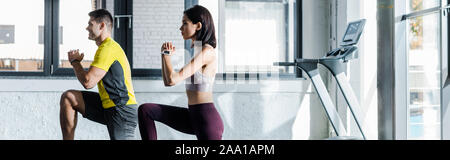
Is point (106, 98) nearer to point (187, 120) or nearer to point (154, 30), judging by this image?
point (187, 120)

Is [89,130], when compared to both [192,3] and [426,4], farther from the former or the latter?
[426,4]

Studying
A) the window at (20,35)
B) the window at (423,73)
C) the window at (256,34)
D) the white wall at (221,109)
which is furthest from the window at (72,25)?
the window at (423,73)

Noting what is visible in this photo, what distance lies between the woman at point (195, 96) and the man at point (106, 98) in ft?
0.55

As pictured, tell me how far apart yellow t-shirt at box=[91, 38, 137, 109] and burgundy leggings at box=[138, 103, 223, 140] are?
0.21m

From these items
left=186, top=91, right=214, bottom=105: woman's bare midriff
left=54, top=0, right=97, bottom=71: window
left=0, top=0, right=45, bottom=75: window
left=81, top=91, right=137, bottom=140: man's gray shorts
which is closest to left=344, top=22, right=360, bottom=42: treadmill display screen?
left=186, top=91, right=214, bottom=105: woman's bare midriff

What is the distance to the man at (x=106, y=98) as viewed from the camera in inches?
85.5

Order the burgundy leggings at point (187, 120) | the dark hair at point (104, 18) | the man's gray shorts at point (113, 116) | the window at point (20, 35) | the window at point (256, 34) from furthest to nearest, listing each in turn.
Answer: the window at point (256, 34)
the window at point (20, 35)
the dark hair at point (104, 18)
the man's gray shorts at point (113, 116)
the burgundy leggings at point (187, 120)

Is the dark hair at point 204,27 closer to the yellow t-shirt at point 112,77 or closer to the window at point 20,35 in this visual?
the yellow t-shirt at point 112,77

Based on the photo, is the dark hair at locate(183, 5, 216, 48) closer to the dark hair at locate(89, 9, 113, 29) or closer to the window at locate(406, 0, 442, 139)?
the dark hair at locate(89, 9, 113, 29)

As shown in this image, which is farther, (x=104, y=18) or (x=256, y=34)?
(x=256, y=34)

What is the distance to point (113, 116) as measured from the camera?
2.17 m

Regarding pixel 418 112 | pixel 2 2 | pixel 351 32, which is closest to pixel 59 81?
pixel 2 2

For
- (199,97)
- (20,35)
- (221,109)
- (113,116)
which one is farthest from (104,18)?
(221,109)

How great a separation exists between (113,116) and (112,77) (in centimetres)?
22
